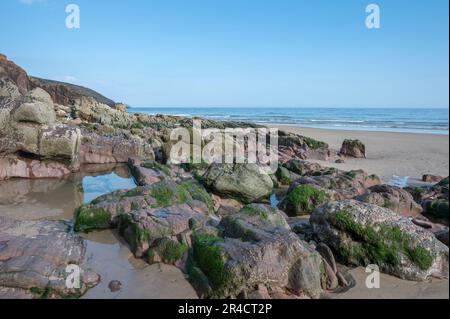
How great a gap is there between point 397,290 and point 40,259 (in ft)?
17.3

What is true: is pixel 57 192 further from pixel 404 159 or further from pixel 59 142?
pixel 404 159

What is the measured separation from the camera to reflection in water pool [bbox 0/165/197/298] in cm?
488

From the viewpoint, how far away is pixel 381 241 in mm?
5645

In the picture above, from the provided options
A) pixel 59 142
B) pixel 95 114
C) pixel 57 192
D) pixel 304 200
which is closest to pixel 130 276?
pixel 304 200

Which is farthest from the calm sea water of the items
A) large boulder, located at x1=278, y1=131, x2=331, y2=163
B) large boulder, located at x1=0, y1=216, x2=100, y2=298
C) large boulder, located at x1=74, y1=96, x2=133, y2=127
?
large boulder, located at x1=0, y1=216, x2=100, y2=298

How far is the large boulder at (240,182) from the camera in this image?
31.4 ft

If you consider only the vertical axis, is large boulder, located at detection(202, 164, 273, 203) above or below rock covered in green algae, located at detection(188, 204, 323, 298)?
above

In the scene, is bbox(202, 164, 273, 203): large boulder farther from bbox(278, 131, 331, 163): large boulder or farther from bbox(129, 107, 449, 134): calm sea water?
bbox(129, 107, 449, 134): calm sea water

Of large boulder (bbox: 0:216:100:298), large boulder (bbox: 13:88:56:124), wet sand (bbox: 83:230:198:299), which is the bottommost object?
wet sand (bbox: 83:230:198:299)

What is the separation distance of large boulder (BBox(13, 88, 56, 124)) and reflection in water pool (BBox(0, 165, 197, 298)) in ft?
7.21

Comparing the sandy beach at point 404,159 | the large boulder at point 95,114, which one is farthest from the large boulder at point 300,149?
the large boulder at point 95,114

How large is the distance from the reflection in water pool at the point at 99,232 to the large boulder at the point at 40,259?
0.72 feet

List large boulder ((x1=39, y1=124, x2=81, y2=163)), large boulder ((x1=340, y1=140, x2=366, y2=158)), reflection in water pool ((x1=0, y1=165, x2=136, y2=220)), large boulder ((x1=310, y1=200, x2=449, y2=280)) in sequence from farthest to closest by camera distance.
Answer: large boulder ((x1=340, y1=140, x2=366, y2=158))
large boulder ((x1=39, y1=124, x2=81, y2=163))
reflection in water pool ((x1=0, y1=165, x2=136, y2=220))
large boulder ((x1=310, y1=200, x2=449, y2=280))

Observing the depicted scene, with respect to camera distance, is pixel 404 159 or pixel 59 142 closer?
pixel 59 142
